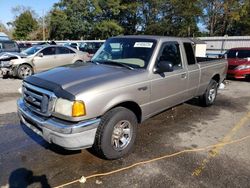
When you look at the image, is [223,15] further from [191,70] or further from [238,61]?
[191,70]

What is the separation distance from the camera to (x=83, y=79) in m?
3.73

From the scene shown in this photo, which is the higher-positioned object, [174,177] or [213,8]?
[213,8]

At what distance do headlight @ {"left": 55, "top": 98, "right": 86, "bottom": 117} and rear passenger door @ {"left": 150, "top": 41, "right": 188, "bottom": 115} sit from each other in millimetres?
1508

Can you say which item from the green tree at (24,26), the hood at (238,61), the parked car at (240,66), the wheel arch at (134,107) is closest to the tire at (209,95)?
the wheel arch at (134,107)

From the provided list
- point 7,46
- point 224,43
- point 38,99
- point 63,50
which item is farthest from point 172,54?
point 224,43

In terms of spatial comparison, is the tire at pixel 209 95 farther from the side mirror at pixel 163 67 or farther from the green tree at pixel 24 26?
the green tree at pixel 24 26

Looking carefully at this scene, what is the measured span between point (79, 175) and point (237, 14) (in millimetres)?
41944

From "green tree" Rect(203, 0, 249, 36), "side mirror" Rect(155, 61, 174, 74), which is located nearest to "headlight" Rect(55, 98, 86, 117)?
"side mirror" Rect(155, 61, 174, 74)

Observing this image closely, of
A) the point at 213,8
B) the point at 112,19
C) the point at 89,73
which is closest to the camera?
the point at 89,73

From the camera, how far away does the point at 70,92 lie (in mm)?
3367

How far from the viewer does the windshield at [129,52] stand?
4.54 metres

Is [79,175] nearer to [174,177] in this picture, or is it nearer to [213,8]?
[174,177]

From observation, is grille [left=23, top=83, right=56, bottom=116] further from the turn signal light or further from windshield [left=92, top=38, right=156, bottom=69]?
windshield [left=92, top=38, right=156, bottom=69]

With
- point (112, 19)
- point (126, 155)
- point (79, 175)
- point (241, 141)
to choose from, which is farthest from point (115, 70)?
point (112, 19)
